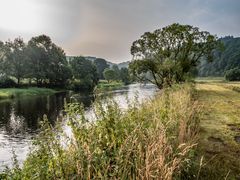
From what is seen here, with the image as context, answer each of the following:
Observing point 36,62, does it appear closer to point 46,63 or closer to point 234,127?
point 46,63

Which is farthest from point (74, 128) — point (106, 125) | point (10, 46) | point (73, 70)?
point (73, 70)

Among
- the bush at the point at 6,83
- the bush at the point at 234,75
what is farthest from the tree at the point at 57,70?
the bush at the point at 234,75

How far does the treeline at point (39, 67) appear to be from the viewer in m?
76.0

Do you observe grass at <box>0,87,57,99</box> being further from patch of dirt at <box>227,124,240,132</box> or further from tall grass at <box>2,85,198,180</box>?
tall grass at <box>2,85,198,180</box>

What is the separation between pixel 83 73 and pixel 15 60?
1136 inches

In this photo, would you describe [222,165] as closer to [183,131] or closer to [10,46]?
[183,131]

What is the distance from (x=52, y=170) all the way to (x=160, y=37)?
44.0 metres

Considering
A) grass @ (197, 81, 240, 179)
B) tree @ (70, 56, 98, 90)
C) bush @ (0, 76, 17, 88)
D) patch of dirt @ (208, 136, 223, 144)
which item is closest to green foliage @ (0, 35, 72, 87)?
bush @ (0, 76, 17, 88)

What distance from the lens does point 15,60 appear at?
77.1m

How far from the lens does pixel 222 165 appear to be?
26.6 ft

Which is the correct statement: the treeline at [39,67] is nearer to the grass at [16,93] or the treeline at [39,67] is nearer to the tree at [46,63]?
the tree at [46,63]

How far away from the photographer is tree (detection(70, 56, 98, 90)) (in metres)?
93.9

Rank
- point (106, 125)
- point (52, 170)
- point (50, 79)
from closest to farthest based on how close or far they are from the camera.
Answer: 1. point (52, 170)
2. point (106, 125)
3. point (50, 79)

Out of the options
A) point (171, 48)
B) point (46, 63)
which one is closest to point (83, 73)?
point (46, 63)
